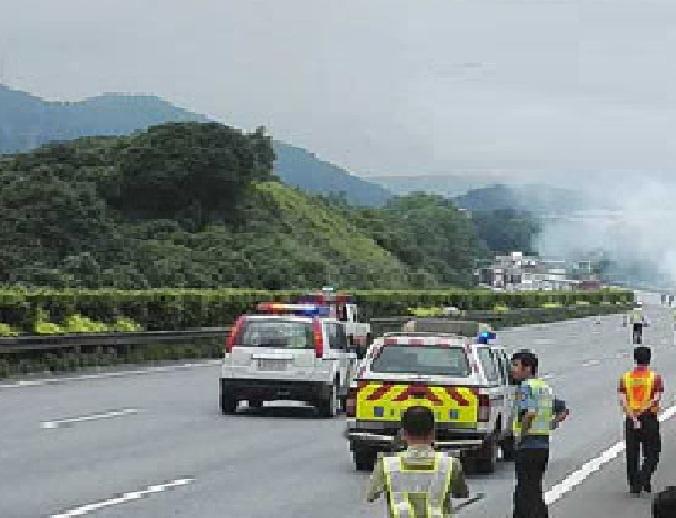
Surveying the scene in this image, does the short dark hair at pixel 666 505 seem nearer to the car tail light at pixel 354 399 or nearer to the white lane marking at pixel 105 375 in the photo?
the car tail light at pixel 354 399

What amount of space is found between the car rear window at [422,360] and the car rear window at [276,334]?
6966 mm

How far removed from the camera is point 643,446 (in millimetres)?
16203

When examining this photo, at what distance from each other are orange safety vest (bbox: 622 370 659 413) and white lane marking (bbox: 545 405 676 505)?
3.88 feet

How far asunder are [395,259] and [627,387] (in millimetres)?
108331

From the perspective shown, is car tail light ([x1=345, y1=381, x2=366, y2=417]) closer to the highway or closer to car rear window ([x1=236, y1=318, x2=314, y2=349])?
the highway

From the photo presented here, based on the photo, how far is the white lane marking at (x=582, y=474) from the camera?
52.8 feet

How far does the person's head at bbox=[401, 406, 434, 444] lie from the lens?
296 inches

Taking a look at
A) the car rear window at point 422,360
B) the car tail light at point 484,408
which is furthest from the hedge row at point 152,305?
the car tail light at point 484,408

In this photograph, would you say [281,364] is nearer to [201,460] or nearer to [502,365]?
[502,365]

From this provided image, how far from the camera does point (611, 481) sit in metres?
17.4

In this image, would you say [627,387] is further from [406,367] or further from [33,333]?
[33,333]

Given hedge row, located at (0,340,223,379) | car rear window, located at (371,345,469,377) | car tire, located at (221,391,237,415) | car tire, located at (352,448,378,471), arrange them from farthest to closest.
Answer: hedge row, located at (0,340,223,379)
car tire, located at (221,391,237,415)
car rear window, located at (371,345,469,377)
car tire, located at (352,448,378,471)

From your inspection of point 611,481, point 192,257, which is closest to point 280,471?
point 611,481

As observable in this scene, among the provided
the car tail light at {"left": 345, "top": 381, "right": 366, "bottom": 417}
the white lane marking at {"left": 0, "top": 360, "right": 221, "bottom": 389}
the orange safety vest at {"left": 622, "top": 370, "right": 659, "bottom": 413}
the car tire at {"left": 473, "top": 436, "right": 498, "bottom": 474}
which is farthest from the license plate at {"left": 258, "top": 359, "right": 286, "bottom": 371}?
the orange safety vest at {"left": 622, "top": 370, "right": 659, "bottom": 413}
